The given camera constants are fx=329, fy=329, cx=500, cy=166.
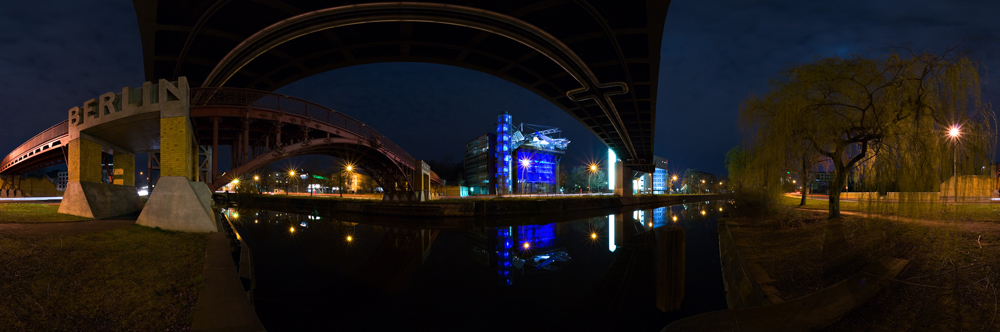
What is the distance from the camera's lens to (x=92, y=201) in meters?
11.7

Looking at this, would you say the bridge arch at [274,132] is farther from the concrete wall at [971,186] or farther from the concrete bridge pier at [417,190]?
the concrete wall at [971,186]

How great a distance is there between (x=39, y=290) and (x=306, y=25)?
9.74m

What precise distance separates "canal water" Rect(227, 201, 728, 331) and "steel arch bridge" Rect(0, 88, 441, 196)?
6.92m

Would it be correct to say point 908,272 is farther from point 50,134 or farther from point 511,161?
point 511,161

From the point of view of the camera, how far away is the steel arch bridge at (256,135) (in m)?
17.6

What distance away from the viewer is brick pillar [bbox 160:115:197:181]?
10031mm

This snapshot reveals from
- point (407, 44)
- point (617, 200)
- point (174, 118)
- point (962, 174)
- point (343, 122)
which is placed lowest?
point (617, 200)

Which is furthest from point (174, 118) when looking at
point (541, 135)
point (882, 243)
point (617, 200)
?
point (541, 135)

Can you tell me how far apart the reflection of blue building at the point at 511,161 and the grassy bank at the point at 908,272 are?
2932 inches

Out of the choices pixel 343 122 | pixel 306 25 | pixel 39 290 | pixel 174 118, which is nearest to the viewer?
pixel 39 290

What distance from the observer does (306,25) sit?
11.4m

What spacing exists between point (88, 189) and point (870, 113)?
2582 cm

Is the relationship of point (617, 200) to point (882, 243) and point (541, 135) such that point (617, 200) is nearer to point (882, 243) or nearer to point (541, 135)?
point (882, 243)

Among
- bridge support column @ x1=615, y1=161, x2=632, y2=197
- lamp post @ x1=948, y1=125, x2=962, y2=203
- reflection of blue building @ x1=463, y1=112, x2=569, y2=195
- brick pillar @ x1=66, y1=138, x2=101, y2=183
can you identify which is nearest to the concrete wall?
lamp post @ x1=948, y1=125, x2=962, y2=203
